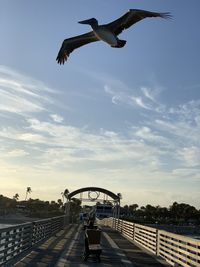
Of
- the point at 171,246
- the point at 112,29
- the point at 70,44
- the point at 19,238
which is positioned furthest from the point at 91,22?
the point at 171,246

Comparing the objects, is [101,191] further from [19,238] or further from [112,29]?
[112,29]

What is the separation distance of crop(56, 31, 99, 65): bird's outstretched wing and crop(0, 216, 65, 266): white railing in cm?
553

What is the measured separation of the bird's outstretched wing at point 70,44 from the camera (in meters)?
8.57

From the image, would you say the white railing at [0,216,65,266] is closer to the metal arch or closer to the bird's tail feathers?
the bird's tail feathers

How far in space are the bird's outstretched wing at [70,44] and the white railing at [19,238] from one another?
553cm

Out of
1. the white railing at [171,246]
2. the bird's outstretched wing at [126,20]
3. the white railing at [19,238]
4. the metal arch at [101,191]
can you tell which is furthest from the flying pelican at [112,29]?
the metal arch at [101,191]

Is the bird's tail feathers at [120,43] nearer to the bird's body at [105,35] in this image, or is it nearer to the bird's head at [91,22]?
the bird's body at [105,35]

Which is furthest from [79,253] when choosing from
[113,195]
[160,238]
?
[113,195]

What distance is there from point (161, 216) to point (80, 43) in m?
153

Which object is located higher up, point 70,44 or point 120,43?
point 70,44

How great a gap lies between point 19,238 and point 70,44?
8297mm

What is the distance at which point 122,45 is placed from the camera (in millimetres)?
7582

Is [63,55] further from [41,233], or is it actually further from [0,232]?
[41,233]

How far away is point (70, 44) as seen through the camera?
30.2 ft
